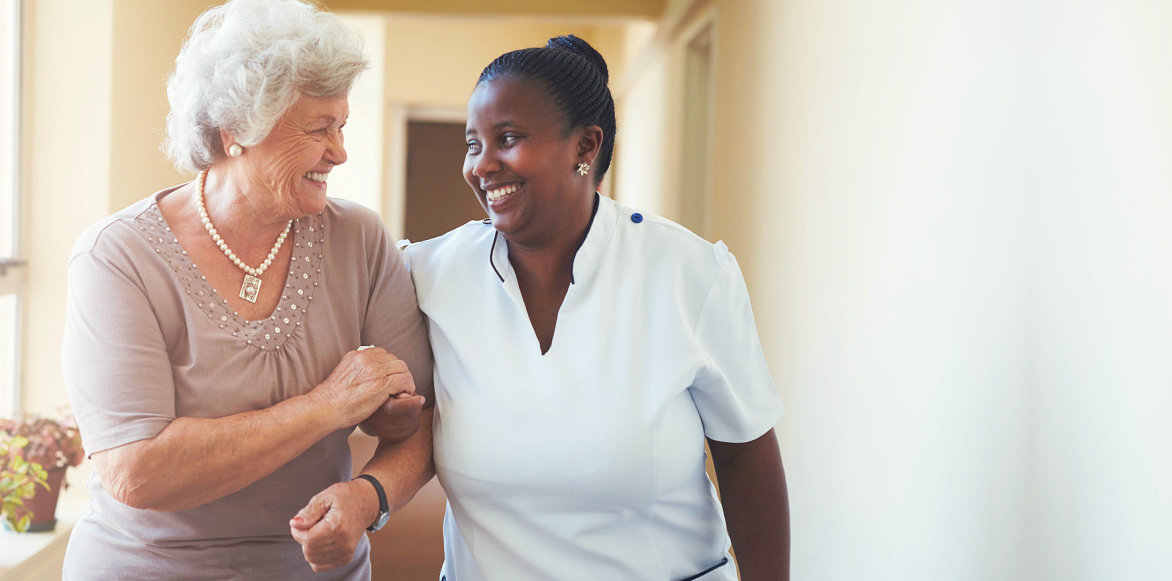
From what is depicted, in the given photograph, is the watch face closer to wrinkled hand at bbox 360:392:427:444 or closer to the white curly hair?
wrinkled hand at bbox 360:392:427:444

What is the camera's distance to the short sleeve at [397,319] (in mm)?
1433

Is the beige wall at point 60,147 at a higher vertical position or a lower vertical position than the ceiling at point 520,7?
lower

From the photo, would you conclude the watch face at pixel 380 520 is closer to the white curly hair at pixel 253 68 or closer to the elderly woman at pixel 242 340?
the elderly woman at pixel 242 340

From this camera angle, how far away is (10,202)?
325cm

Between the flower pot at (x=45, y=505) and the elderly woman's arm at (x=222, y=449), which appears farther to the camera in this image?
the flower pot at (x=45, y=505)

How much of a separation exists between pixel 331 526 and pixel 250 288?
376 millimetres

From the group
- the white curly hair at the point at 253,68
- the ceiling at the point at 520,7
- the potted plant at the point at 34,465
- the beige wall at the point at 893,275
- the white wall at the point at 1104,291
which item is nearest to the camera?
the white wall at the point at 1104,291

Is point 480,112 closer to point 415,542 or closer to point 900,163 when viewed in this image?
point 900,163

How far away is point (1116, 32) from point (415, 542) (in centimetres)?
204

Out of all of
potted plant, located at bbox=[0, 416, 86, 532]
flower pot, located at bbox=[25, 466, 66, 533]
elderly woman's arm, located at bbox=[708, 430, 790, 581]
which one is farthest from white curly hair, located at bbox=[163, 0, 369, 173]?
flower pot, located at bbox=[25, 466, 66, 533]

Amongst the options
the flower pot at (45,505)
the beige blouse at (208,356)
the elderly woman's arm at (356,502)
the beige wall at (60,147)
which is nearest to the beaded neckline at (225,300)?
the beige blouse at (208,356)

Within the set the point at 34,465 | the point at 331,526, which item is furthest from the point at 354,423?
the point at 34,465

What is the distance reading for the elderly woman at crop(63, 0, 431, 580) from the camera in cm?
121

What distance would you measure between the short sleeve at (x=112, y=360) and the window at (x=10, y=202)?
235 centimetres
